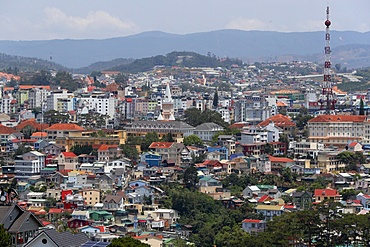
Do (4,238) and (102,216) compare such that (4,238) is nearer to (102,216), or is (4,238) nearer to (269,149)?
(102,216)

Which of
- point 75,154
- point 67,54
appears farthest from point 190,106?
point 67,54

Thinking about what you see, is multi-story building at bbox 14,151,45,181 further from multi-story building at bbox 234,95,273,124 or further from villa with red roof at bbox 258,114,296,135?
multi-story building at bbox 234,95,273,124

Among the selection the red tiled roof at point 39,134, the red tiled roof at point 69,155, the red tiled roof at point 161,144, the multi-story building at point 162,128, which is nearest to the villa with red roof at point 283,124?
the multi-story building at point 162,128

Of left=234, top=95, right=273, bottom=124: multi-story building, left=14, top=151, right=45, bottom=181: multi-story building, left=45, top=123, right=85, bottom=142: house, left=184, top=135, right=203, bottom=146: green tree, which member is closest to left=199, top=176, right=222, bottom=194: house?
left=14, top=151, right=45, bottom=181: multi-story building

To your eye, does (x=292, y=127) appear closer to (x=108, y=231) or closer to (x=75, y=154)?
Result: (x=75, y=154)

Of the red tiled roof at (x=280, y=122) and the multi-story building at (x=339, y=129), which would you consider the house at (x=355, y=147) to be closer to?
the multi-story building at (x=339, y=129)

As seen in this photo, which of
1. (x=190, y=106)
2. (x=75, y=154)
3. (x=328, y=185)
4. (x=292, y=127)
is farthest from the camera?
(x=190, y=106)
